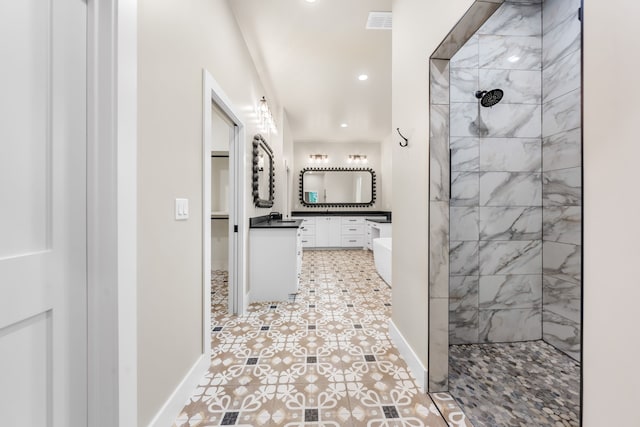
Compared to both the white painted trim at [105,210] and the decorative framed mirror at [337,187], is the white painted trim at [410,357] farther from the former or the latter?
the decorative framed mirror at [337,187]

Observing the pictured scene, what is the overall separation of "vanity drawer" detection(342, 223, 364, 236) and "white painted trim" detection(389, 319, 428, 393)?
Result: 417 centimetres

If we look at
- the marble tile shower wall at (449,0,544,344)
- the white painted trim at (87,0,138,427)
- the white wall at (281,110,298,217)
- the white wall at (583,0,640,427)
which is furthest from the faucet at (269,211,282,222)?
the white wall at (583,0,640,427)

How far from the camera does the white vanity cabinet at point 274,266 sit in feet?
9.23

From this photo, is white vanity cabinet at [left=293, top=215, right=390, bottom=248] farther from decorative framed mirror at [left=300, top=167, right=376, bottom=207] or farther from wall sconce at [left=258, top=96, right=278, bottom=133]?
wall sconce at [left=258, top=96, right=278, bottom=133]

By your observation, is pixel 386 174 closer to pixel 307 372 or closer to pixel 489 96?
pixel 489 96

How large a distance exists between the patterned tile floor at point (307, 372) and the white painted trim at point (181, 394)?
0.04 m

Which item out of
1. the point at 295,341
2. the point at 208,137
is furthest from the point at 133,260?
the point at 295,341

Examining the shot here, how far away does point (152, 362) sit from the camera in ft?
3.69

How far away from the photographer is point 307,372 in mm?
1657

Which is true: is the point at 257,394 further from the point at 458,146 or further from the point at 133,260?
the point at 458,146

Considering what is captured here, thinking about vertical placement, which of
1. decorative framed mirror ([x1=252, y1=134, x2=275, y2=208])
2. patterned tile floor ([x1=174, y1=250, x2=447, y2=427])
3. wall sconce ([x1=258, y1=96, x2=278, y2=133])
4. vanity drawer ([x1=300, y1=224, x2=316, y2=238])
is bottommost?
patterned tile floor ([x1=174, y1=250, x2=447, y2=427])

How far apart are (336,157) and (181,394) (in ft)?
20.1

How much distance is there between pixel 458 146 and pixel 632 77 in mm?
1472

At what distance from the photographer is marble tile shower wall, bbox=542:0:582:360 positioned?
1.75m
